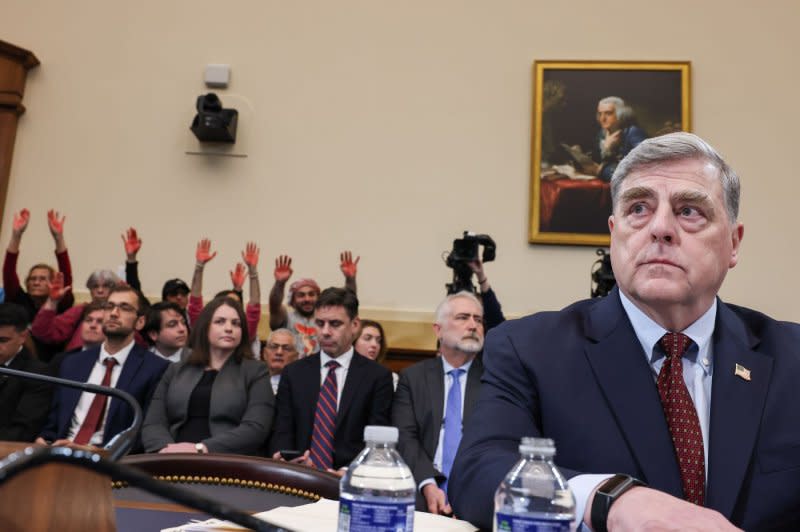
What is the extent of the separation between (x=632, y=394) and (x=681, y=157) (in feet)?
1.38

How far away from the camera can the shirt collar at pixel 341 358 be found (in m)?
3.87

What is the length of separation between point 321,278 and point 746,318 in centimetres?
518

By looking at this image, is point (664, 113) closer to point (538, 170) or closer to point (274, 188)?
point (538, 170)

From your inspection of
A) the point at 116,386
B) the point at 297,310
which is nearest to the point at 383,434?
the point at 116,386

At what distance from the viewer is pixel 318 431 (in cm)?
364

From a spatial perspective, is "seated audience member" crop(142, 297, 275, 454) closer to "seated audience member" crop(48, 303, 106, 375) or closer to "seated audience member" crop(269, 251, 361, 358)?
"seated audience member" crop(48, 303, 106, 375)

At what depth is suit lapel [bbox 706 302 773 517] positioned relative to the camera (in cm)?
117

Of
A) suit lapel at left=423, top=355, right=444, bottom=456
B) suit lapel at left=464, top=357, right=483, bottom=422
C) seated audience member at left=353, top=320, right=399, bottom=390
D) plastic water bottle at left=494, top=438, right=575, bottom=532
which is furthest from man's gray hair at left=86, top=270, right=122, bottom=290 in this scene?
plastic water bottle at left=494, top=438, right=575, bottom=532

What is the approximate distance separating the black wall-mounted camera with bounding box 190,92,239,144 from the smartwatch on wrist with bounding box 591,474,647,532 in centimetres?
599

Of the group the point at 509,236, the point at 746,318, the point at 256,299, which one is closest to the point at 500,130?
the point at 509,236

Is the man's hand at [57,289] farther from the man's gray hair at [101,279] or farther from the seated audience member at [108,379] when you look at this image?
the seated audience member at [108,379]

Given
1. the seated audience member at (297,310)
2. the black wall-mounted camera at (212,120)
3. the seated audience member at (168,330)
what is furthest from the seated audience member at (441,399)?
the black wall-mounted camera at (212,120)

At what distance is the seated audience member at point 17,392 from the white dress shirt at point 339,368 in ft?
4.48

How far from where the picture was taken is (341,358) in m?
3.89
